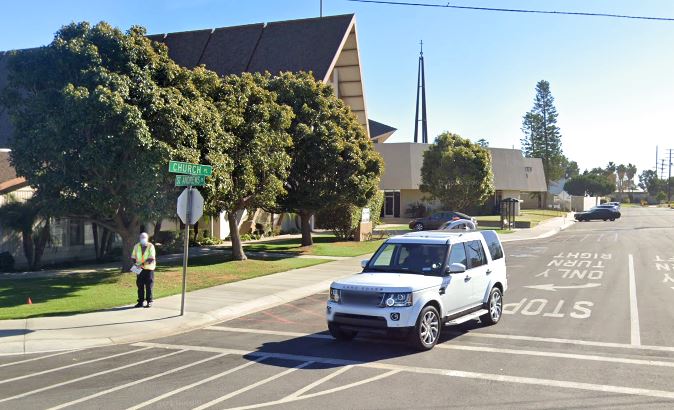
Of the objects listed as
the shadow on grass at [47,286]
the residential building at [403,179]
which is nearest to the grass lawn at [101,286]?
the shadow on grass at [47,286]

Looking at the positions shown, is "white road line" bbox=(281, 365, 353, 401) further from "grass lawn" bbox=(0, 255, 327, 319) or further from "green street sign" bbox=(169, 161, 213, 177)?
"grass lawn" bbox=(0, 255, 327, 319)

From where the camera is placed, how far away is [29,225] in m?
19.9

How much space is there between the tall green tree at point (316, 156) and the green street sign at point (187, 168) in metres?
13.3

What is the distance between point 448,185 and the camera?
45188 millimetres

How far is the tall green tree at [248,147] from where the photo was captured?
20.3m

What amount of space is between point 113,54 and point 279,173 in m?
8.07

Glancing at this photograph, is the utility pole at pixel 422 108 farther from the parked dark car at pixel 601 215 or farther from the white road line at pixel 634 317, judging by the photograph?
the white road line at pixel 634 317

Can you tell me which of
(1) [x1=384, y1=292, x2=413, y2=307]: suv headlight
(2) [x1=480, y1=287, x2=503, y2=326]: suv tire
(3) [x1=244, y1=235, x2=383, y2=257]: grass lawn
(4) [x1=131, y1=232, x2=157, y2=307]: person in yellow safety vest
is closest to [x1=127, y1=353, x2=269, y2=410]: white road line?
(1) [x1=384, y1=292, x2=413, y2=307]: suv headlight

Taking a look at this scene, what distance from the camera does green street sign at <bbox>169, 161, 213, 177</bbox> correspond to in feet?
40.5

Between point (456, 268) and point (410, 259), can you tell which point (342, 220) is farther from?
point (456, 268)

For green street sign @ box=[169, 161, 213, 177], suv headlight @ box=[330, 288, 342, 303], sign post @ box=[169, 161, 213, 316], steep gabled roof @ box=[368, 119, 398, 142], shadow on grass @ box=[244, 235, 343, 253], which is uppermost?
steep gabled roof @ box=[368, 119, 398, 142]

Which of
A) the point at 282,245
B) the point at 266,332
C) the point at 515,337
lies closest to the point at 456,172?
the point at 282,245

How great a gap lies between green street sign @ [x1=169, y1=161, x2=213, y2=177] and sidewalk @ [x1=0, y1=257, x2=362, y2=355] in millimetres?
3051

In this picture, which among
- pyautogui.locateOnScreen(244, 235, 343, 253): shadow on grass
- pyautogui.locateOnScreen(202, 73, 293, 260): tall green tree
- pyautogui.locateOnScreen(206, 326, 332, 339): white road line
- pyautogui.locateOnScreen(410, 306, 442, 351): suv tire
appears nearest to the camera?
pyautogui.locateOnScreen(410, 306, 442, 351): suv tire
